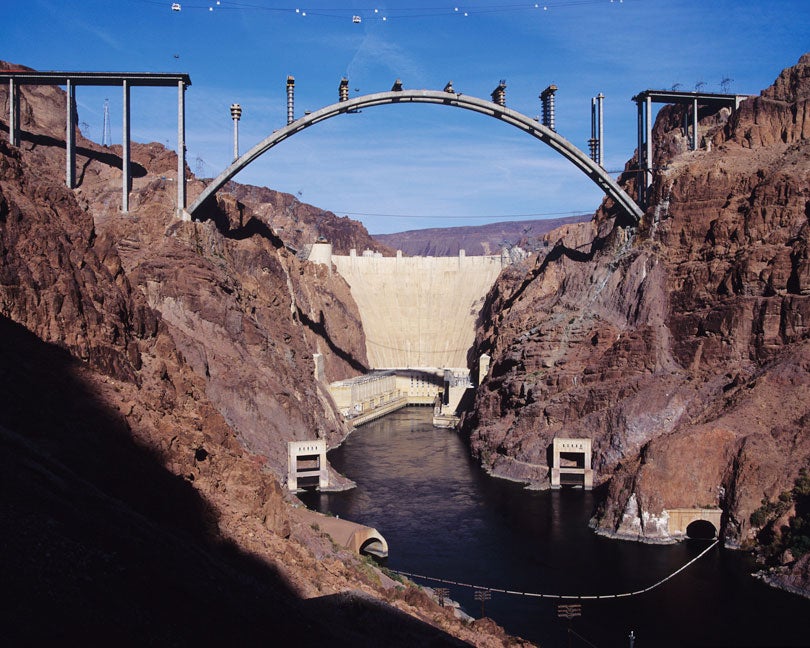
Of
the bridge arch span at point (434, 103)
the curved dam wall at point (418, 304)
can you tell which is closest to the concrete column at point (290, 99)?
the bridge arch span at point (434, 103)

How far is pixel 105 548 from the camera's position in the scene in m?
14.4

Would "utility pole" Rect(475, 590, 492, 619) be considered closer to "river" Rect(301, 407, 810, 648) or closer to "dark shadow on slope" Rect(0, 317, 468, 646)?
"river" Rect(301, 407, 810, 648)

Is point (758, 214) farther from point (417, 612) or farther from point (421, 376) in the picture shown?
point (421, 376)

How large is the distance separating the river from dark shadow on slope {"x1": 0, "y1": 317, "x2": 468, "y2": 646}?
14.4 meters

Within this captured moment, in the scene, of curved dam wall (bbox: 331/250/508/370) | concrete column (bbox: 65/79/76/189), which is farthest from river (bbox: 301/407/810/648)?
curved dam wall (bbox: 331/250/508/370)

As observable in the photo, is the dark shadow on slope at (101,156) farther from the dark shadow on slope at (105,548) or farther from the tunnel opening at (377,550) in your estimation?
the dark shadow on slope at (105,548)

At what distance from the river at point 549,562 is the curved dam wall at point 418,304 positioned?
58387mm

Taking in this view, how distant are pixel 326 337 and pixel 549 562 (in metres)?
64.2

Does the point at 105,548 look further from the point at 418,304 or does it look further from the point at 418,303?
the point at 418,303

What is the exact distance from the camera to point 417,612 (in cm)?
2598

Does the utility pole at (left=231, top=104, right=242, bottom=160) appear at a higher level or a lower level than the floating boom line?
higher

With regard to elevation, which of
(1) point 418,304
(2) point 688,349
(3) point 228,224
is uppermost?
(3) point 228,224

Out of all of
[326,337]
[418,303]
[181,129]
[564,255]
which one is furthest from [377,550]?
[418,303]

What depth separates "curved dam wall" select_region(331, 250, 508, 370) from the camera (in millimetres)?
127062
